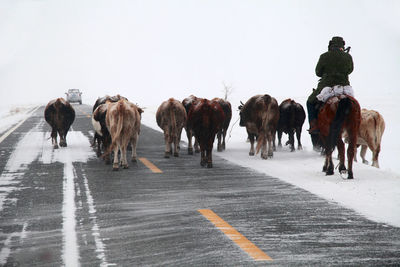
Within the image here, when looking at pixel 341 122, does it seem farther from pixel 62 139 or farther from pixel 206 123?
pixel 62 139

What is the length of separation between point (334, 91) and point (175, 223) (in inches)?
193

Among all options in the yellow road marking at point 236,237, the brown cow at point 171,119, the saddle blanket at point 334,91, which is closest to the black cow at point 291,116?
the brown cow at point 171,119

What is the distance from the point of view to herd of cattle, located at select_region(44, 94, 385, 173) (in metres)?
11.1

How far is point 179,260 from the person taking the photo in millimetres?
5070

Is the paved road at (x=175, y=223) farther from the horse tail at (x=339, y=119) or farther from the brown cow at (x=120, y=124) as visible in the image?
the horse tail at (x=339, y=119)

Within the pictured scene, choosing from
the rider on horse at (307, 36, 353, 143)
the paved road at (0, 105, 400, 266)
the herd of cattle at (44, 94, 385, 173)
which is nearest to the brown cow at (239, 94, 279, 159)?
the herd of cattle at (44, 94, 385, 173)

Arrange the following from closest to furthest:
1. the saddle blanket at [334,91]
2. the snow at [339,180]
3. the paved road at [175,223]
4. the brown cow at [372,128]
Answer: the paved road at [175,223]
the snow at [339,180]
the saddle blanket at [334,91]
the brown cow at [372,128]

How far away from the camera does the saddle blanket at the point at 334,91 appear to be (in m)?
10.0

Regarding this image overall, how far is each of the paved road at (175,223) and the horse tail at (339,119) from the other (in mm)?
1291

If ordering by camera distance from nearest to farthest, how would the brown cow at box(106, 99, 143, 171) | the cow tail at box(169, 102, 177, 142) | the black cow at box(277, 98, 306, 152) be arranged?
1. the brown cow at box(106, 99, 143, 171)
2. the cow tail at box(169, 102, 177, 142)
3. the black cow at box(277, 98, 306, 152)

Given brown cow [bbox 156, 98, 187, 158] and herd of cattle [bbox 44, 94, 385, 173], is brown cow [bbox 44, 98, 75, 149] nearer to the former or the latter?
A: herd of cattle [bbox 44, 94, 385, 173]

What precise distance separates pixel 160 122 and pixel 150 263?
843 cm

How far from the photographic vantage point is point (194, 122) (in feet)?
38.3

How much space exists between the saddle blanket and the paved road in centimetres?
186
